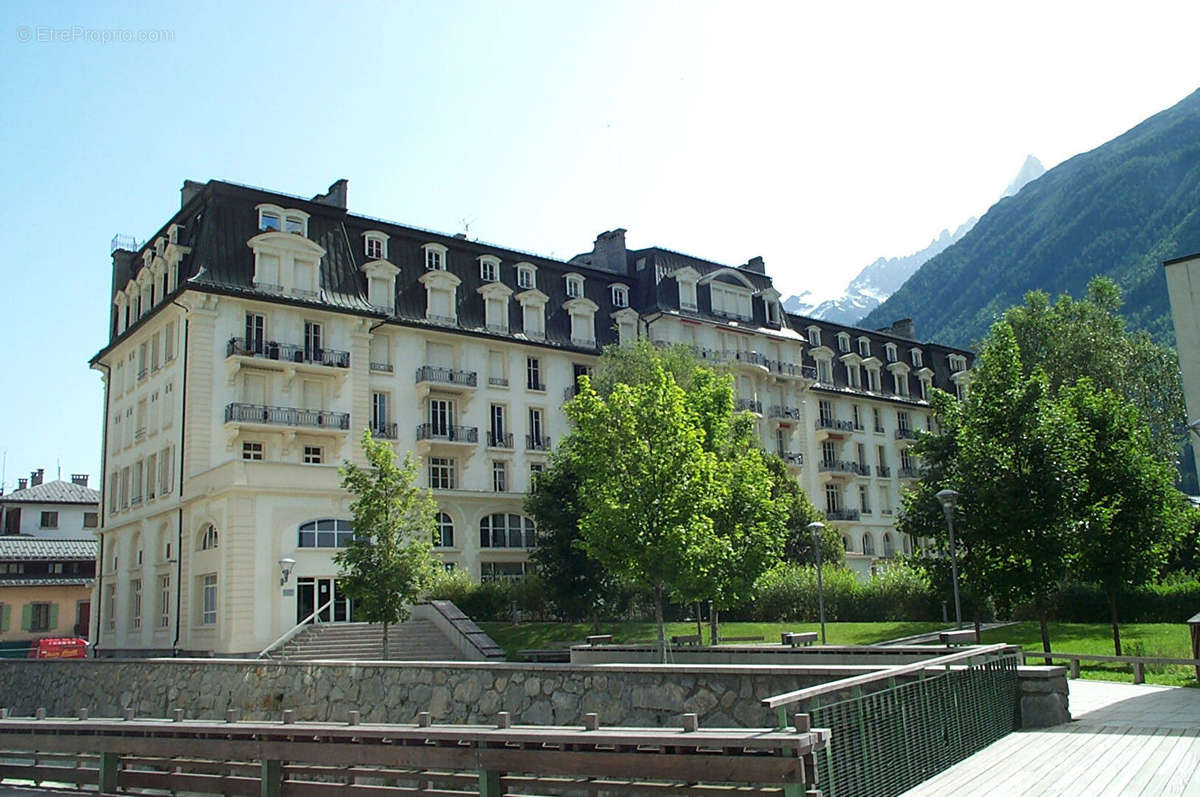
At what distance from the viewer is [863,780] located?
340 inches

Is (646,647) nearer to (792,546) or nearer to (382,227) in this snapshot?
(792,546)

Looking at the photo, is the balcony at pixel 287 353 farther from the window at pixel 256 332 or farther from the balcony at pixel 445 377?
the balcony at pixel 445 377

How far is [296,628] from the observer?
31703 mm

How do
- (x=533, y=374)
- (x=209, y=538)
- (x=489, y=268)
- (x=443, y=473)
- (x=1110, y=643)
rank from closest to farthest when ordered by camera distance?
(x=1110, y=643) → (x=209, y=538) → (x=443, y=473) → (x=489, y=268) → (x=533, y=374)

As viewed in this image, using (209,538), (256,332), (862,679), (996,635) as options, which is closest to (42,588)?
(256,332)

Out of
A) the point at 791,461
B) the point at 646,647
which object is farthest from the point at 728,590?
the point at 791,461

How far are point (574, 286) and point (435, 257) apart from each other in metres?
7.86

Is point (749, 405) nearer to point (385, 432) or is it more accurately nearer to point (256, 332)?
point (385, 432)

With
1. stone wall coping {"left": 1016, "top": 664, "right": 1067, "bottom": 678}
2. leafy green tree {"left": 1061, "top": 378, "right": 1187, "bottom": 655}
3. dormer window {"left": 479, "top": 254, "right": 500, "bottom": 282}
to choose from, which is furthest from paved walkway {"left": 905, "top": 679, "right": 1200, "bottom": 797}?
dormer window {"left": 479, "top": 254, "right": 500, "bottom": 282}

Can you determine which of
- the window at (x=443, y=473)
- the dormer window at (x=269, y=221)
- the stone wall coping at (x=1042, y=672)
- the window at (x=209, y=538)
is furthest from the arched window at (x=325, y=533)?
the stone wall coping at (x=1042, y=672)

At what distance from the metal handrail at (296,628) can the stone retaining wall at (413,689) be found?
4392 millimetres

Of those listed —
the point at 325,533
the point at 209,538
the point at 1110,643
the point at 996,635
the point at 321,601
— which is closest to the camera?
the point at 1110,643

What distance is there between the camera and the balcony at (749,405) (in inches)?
2103

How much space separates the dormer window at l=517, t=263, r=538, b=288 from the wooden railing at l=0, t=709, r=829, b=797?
3849cm
